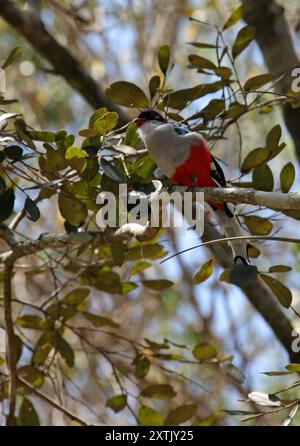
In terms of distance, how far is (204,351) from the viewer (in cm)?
341

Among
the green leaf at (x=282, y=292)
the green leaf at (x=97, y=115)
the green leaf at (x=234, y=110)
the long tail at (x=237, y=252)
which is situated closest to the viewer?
the long tail at (x=237, y=252)

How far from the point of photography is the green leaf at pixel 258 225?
319 centimetres

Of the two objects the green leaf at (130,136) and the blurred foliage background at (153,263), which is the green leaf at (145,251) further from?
the blurred foliage background at (153,263)

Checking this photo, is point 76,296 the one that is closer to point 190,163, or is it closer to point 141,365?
point 141,365

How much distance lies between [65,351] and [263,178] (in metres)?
1.21

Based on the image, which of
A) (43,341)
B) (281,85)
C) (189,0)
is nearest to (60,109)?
(189,0)

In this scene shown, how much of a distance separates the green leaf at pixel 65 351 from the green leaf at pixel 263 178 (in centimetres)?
116

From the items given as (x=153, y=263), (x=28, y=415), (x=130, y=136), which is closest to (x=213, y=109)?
(x=130, y=136)

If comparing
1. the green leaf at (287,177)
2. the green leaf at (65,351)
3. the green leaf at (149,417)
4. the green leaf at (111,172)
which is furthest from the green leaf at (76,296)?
the green leaf at (287,177)

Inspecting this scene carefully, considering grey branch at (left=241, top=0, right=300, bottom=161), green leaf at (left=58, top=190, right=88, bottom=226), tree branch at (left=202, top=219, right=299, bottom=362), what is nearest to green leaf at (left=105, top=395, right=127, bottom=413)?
tree branch at (left=202, top=219, right=299, bottom=362)

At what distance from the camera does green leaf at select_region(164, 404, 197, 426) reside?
3.36 meters

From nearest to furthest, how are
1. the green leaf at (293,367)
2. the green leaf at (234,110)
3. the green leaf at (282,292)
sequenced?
the green leaf at (293,367) → the green leaf at (282,292) → the green leaf at (234,110)

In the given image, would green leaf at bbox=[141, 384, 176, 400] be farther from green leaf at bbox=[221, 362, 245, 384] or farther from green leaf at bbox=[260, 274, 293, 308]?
green leaf at bbox=[260, 274, 293, 308]

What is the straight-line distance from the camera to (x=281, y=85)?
13.3 ft
